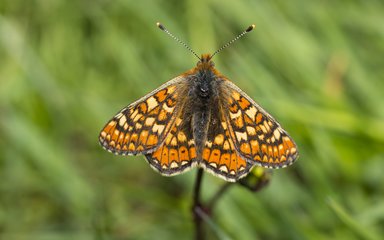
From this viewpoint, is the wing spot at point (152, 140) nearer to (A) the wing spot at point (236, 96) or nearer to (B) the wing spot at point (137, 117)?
(B) the wing spot at point (137, 117)

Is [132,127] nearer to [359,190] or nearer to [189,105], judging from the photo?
[189,105]

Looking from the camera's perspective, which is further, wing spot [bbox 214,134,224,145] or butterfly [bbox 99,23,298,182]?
wing spot [bbox 214,134,224,145]

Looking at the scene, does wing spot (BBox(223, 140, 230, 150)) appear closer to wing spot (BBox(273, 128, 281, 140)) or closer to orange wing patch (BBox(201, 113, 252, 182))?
orange wing patch (BBox(201, 113, 252, 182))

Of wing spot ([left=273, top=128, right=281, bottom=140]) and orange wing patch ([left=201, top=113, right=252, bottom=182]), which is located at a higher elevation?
wing spot ([left=273, top=128, right=281, bottom=140])

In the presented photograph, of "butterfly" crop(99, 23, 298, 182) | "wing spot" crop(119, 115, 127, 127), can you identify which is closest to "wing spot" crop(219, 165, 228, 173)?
"butterfly" crop(99, 23, 298, 182)

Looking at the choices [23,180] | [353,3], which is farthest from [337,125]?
[23,180]
